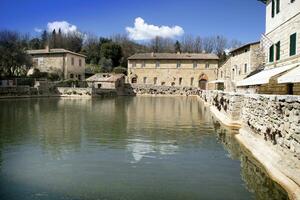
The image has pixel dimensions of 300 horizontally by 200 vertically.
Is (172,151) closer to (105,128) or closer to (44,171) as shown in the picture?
(44,171)

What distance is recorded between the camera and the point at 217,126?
19.5 metres

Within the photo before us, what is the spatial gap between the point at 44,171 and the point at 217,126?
12.1 meters

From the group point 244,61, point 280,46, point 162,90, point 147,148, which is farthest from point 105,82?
point 147,148

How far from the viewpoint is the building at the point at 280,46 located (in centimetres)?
1506

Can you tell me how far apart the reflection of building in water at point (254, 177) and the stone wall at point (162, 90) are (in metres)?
46.7

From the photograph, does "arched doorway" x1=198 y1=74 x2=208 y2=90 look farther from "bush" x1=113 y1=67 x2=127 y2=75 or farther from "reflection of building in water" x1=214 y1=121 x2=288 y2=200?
"reflection of building in water" x1=214 y1=121 x2=288 y2=200

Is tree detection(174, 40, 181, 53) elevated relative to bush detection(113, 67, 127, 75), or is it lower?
elevated

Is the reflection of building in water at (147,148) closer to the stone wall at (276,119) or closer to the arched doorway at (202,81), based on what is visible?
the stone wall at (276,119)

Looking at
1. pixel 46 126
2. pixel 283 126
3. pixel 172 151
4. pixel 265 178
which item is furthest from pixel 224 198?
pixel 46 126

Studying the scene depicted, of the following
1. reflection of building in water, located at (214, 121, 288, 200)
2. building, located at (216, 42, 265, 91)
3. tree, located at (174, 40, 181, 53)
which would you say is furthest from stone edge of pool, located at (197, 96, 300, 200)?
tree, located at (174, 40, 181, 53)

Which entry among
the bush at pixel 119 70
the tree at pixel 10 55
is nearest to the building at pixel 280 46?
the tree at pixel 10 55

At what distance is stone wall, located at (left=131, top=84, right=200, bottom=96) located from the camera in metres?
60.9

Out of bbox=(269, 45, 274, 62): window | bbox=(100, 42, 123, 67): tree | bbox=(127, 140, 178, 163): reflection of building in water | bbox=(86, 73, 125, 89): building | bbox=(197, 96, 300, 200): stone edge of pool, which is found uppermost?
bbox=(100, 42, 123, 67): tree

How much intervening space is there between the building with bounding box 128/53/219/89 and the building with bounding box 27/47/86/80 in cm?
1104
